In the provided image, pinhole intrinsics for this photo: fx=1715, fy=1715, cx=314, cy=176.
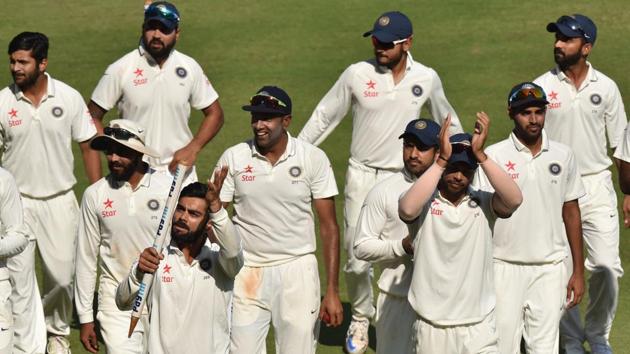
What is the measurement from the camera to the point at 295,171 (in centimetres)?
1306

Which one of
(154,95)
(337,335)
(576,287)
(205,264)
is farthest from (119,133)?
(576,287)

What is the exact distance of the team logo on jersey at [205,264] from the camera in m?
11.6

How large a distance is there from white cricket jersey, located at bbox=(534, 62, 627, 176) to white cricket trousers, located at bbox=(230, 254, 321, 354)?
2863 millimetres

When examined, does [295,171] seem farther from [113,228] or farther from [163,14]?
[163,14]

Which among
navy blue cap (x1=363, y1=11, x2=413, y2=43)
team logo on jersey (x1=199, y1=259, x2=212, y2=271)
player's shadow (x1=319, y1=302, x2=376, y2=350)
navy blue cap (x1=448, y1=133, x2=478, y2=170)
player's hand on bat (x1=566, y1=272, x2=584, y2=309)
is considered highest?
navy blue cap (x1=363, y1=11, x2=413, y2=43)

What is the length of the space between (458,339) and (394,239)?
1055mm

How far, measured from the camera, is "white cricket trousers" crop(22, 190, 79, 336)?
47.0 ft

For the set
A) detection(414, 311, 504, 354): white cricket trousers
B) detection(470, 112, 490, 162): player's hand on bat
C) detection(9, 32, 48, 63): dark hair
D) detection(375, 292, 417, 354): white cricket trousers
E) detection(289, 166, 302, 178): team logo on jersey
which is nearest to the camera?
detection(470, 112, 490, 162): player's hand on bat

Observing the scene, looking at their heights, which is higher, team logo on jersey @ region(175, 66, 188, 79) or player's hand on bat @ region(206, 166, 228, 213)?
team logo on jersey @ region(175, 66, 188, 79)

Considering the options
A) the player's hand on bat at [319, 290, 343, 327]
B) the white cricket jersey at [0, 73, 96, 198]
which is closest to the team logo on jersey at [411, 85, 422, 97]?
the player's hand on bat at [319, 290, 343, 327]

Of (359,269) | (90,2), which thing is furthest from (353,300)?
(90,2)

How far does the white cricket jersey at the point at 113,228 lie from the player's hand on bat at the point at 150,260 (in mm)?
1494

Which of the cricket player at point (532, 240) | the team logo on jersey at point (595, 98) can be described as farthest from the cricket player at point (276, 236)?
the team logo on jersey at point (595, 98)

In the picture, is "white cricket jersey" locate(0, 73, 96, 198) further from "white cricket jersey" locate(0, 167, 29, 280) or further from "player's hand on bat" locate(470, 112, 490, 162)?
"player's hand on bat" locate(470, 112, 490, 162)
